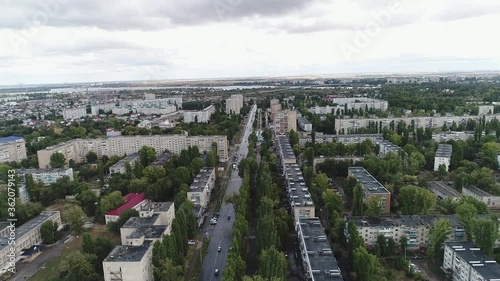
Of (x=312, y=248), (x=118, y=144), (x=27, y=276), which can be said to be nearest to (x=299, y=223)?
(x=312, y=248)

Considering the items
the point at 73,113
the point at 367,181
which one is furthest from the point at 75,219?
the point at 73,113

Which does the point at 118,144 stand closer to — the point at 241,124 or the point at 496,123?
the point at 241,124

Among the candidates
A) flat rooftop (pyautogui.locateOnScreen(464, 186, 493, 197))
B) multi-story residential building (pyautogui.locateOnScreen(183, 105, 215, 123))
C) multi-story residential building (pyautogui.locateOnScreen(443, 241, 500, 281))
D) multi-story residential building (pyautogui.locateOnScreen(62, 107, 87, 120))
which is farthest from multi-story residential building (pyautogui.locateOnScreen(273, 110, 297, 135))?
multi-story residential building (pyautogui.locateOnScreen(62, 107, 87, 120))

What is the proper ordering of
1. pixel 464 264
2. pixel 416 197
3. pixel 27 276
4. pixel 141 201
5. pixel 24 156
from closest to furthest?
pixel 464 264, pixel 27 276, pixel 416 197, pixel 141 201, pixel 24 156

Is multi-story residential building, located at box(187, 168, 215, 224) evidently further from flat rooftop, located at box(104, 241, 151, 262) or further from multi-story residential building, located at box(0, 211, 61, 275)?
multi-story residential building, located at box(0, 211, 61, 275)

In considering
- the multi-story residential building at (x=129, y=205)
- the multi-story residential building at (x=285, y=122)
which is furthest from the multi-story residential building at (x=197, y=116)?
the multi-story residential building at (x=129, y=205)

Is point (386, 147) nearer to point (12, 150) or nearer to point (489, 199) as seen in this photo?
point (489, 199)

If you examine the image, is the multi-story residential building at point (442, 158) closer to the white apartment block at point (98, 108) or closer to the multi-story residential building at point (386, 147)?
the multi-story residential building at point (386, 147)
